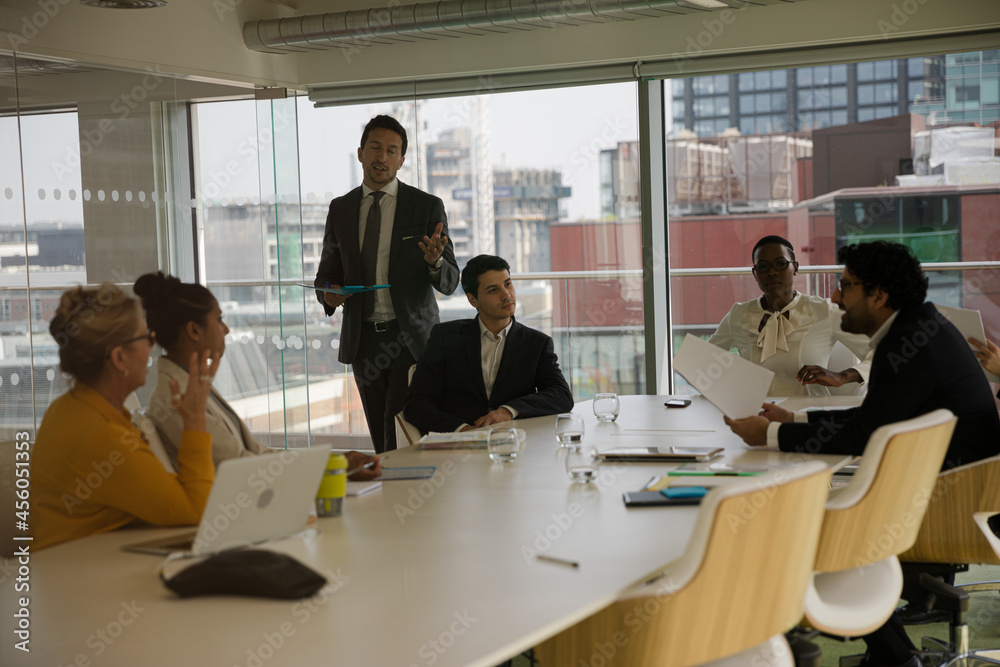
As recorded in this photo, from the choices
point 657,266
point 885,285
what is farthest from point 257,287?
point 885,285

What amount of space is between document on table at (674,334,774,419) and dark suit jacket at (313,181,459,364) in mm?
2194

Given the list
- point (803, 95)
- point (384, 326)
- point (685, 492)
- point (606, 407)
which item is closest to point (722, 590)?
point (685, 492)

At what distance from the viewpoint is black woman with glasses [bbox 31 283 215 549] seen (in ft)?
6.31

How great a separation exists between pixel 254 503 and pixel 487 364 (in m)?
2.14

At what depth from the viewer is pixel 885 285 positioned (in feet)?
9.32

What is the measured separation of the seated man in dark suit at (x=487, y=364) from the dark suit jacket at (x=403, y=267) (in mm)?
1087

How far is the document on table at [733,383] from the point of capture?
9.49 feet

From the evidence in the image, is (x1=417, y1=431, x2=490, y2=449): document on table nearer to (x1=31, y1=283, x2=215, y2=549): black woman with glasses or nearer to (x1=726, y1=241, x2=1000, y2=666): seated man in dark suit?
(x1=726, y1=241, x2=1000, y2=666): seated man in dark suit

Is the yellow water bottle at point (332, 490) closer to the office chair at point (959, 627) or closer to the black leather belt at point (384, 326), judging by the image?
the office chair at point (959, 627)

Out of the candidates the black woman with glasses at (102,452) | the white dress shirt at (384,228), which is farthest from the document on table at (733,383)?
the white dress shirt at (384,228)

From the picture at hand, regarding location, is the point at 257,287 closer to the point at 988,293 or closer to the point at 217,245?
the point at 217,245

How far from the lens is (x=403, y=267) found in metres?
5.10

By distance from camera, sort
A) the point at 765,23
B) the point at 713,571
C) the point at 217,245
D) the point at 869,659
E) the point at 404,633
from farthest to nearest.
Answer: the point at 765,23, the point at 217,245, the point at 869,659, the point at 713,571, the point at 404,633

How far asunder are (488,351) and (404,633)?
2.47 metres
